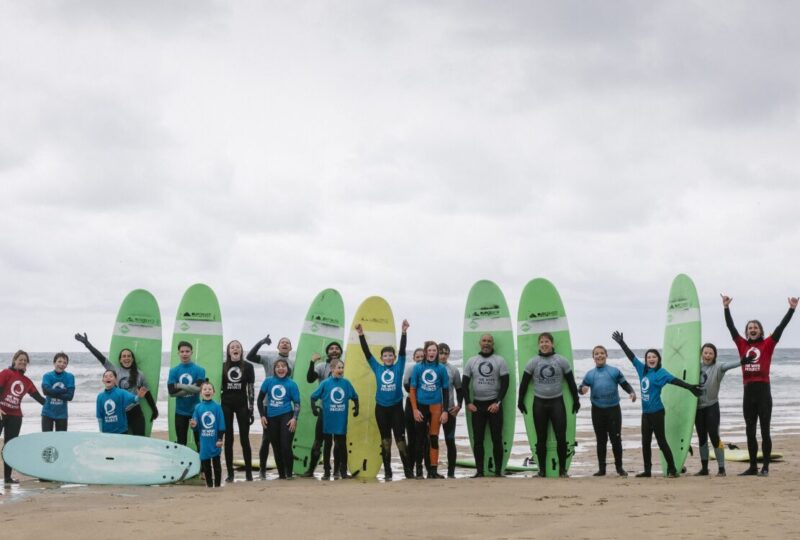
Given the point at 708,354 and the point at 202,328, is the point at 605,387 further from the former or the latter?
the point at 202,328

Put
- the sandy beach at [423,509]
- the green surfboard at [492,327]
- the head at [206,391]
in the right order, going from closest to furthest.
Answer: the sandy beach at [423,509]
the head at [206,391]
the green surfboard at [492,327]

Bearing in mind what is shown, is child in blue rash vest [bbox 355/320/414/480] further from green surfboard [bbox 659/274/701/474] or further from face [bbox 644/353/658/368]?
green surfboard [bbox 659/274/701/474]

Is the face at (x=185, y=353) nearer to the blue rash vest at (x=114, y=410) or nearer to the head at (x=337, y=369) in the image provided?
the blue rash vest at (x=114, y=410)

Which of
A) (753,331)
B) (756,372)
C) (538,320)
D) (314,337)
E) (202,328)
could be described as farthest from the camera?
(314,337)

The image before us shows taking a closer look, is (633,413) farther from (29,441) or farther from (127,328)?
(29,441)

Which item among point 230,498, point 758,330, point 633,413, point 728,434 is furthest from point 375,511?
point 633,413

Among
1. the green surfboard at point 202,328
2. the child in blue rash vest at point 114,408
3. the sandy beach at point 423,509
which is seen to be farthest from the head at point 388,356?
the child in blue rash vest at point 114,408

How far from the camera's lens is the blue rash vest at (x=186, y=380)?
802 cm

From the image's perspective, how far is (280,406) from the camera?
7934mm

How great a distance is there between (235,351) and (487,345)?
237 cm

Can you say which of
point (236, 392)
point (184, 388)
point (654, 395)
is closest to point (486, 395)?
point (654, 395)

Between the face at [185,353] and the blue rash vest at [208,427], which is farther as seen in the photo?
the face at [185,353]

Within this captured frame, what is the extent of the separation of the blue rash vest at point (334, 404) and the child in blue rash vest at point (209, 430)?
0.97 meters

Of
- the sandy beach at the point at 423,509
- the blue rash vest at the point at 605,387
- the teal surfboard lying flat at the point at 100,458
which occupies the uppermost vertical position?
the blue rash vest at the point at 605,387
